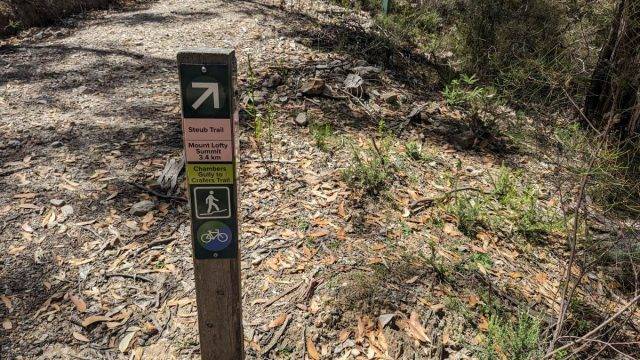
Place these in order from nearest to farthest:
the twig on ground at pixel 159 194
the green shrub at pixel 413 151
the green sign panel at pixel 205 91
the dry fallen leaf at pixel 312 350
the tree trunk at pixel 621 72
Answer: the green sign panel at pixel 205 91, the dry fallen leaf at pixel 312 350, the twig on ground at pixel 159 194, the green shrub at pixel 413 151, the tree trunk at pixel 621 72

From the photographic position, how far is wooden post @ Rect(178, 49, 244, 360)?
1614mm

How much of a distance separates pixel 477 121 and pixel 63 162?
4.63m

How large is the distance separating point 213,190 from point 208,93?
0.40m

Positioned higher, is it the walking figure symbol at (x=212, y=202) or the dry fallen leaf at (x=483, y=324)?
the walking figure symbol at (x=212, y=202)

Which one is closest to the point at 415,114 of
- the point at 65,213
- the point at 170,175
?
A: the point at 170,175

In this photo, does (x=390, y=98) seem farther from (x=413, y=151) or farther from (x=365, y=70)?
(x=413, y=151)

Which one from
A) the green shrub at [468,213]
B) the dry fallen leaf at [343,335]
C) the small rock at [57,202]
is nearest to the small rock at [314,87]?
the green shrub at [468,213]

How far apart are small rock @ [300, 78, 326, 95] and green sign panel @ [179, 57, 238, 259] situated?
4.02m

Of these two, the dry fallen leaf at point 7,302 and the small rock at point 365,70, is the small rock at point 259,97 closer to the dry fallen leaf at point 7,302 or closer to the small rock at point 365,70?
the small rock at point 365,70

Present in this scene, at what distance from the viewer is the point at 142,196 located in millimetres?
3930

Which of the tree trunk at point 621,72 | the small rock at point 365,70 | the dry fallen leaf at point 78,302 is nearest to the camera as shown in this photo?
the dry fallen leaf at point 78,302

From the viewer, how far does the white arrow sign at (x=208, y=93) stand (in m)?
1.62

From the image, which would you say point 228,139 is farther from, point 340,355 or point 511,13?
point 511,13

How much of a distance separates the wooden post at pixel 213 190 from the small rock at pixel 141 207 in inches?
74.0
